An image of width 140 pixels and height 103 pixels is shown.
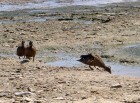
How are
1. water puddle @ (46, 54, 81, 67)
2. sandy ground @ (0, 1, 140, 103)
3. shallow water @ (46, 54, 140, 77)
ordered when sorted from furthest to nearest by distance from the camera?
water puddle @ (46, 54, 81, 67), shallow water @ (46, 54, 140, 77), sandy ground @ (0, 1, 140, 103)

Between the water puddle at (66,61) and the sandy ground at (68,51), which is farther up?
the sandy ground at (68,51)

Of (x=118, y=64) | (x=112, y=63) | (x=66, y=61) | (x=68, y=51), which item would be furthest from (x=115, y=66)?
(x=68, y=51)

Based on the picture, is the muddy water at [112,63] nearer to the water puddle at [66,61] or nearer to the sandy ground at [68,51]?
the water puddle at [66,61]

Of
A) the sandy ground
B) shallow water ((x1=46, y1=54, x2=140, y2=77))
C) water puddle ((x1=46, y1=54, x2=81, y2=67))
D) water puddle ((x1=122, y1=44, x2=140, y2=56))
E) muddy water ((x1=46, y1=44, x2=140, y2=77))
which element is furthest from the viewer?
water puddle ((x1=122, y1=44, x2=140, y2=56))

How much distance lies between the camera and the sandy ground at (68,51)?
9.20 m

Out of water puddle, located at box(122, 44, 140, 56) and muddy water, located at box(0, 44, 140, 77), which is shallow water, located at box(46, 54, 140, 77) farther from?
water puddle, located at box(122, 44, 140, 56)

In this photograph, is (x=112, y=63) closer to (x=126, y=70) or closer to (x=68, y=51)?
(x=126, y=70)

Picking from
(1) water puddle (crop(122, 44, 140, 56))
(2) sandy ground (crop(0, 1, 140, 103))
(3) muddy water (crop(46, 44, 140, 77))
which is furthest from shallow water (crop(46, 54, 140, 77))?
(1) water puddle (crop(122, 44, 140, 56))

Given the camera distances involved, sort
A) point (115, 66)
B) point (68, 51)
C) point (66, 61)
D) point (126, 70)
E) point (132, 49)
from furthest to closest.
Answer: point (68, 51)
point (132, 49)
point (66, 61)
point (115, 66)
point (126, 70)

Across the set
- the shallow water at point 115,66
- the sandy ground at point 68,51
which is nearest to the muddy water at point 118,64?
the shallow water at point 115,66

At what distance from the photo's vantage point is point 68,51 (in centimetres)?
1798

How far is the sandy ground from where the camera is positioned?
9.20 m

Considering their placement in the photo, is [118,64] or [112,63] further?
[112,63]

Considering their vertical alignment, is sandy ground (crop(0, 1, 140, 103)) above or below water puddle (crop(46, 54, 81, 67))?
above
